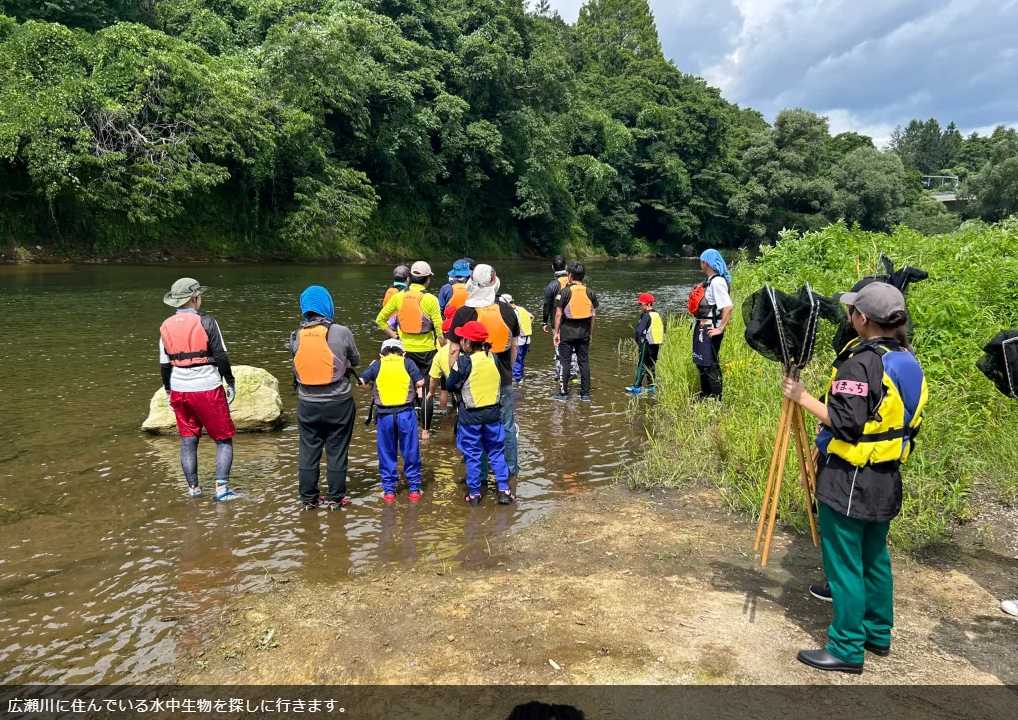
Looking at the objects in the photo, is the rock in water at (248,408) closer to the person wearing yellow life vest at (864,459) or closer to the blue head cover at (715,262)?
the blue head cover at (715,262)

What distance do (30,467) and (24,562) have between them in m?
2.34

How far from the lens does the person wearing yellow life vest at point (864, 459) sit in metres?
3.42

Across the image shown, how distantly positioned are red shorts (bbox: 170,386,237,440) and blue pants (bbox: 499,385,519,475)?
8.33ft

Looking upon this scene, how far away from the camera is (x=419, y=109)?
39.7 meters

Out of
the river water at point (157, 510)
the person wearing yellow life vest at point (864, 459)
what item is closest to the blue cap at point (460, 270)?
the river water at point (157, 510)

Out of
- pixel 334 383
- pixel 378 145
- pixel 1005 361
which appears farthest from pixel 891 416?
pixel 378 145

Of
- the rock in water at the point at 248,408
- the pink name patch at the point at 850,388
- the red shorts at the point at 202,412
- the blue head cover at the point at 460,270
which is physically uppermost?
the blue head cover at the point at 460,270

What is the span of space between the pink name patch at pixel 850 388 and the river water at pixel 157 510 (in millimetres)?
2791

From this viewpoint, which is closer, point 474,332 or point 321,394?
point 321,394

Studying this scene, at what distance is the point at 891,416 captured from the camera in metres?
3.42

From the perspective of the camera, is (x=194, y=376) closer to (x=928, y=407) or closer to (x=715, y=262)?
(x=715, y=262)

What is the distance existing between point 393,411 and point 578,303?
439 centimetres

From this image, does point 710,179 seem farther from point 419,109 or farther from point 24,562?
point 24,562

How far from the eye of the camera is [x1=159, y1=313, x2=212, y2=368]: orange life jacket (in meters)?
5.99
